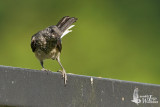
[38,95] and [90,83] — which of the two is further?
[90,83]

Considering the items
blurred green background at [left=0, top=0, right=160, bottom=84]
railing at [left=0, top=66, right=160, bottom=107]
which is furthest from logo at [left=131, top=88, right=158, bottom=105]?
blurred green background at [left=0, top=0, right=160, bottom=84]

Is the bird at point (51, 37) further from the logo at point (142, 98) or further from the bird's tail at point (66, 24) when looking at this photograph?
the logo at point (142, 98)

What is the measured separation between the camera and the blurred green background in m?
8.48

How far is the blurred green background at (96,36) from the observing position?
27.8 feet

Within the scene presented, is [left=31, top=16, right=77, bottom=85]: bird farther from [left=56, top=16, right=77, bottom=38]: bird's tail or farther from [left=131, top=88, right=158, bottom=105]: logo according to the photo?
[left=131, top=88, right=158, bottom=105]: logo

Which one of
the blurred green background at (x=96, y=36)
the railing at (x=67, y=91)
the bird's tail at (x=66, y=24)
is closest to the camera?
the railing at (x=67, y=91)

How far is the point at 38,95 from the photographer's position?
8.42 ft

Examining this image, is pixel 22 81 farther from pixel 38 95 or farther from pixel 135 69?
pixel 135 69

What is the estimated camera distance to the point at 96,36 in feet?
31.4

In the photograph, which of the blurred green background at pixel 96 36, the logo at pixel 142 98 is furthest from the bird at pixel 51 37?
the blurred green background at pixel 96 36

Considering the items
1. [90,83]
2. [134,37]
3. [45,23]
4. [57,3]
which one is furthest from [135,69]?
[90,83]

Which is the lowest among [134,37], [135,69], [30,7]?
[135,69]

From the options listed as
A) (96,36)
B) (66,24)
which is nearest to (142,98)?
(66,24)

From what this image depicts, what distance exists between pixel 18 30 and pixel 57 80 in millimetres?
7380
